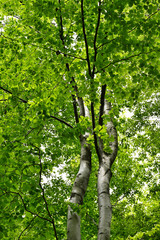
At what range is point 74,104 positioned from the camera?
530cm

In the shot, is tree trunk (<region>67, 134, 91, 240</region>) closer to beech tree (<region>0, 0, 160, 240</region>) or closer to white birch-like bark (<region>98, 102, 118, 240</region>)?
beech tree (<region>0, 0, 160, 240</region>)

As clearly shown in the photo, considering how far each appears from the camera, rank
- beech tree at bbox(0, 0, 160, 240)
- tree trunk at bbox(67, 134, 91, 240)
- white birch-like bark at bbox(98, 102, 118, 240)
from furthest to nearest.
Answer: white birch-like bark at bbox(98, 102, 118, 240) → tree trunk at bbox(67, 134, 91, 240) → beech tree at bbox(0, 0, 160, 240)

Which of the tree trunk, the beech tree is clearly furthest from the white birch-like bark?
the tree trunk

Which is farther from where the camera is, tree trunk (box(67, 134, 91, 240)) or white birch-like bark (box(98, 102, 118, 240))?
white birch-like bark (box(98, 102, 118, 240))

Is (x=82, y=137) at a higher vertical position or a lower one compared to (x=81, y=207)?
higher

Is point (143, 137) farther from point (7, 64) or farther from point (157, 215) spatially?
point (7, 64)

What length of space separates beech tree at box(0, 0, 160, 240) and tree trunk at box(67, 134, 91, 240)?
0.02m

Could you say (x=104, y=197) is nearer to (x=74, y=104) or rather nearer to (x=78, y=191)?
(x=78, y=191)

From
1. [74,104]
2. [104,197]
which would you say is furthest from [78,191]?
[74,104]

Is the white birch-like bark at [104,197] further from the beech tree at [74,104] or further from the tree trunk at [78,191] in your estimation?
the tree trunk at [78,191]

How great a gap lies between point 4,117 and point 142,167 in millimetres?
7892

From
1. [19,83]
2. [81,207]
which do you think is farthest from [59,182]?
[81,207]

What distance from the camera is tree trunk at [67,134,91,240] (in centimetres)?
347

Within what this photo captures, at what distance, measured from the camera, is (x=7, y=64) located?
564cm
